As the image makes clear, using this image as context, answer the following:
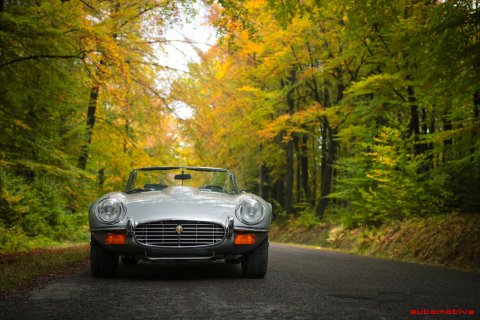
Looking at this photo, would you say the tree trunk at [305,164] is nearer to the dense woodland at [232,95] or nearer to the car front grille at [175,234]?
the dense woodland at [232,95]

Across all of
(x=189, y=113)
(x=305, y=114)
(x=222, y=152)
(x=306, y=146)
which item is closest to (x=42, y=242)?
(x=189, y=113)

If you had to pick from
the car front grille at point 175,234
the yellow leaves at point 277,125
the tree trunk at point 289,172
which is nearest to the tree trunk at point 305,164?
the tree trunk at point 289,172

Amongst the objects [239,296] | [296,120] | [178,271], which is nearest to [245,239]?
[239,296]

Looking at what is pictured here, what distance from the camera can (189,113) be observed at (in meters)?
15.9

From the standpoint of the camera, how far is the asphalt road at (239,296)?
3807 mm

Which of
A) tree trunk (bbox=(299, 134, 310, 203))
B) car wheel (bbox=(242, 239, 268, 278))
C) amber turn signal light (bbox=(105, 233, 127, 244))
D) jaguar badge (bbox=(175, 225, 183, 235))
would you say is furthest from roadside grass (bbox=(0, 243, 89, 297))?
tree trunk (bbox=(299, 134, 310, 203))

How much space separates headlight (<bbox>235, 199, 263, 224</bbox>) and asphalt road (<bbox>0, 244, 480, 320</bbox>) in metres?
0.67

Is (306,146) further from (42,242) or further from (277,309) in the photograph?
(277,309)

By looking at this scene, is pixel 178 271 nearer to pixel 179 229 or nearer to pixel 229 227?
pixel 179 229

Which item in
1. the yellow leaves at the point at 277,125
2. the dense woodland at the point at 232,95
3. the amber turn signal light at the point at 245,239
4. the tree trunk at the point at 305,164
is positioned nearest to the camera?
the amber turn signal light at the point at 245,239

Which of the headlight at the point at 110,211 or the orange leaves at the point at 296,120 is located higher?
the orange leaves at the point at 296,120

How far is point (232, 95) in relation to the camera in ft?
52.6

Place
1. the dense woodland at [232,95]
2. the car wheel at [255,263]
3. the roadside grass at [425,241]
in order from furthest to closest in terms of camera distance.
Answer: the roadside grass at [425,241] → the dense woodland at [232,95] → the car wheel at [255,263]

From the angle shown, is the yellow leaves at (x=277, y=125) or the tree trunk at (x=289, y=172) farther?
the tree trunk at (x=289, y=172)
